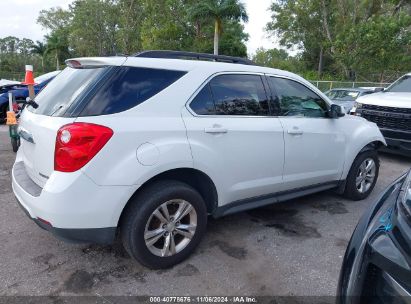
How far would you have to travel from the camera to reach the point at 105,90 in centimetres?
281

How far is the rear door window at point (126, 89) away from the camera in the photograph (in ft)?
9.06

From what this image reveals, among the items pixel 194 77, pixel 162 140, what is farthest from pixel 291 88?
pixel 162 140

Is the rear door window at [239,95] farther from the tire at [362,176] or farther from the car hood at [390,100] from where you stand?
the car hood at [390,100]

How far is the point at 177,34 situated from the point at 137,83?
2958 cm

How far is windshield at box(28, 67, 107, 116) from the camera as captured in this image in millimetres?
2881

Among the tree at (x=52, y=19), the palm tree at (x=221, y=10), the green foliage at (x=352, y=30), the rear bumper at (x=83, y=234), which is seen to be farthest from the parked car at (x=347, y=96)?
the tree at (x=52, y=19)

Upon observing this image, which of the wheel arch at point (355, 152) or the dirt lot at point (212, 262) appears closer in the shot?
the dirt lot at point (212, 262)

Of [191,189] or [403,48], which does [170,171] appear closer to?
[191,189]

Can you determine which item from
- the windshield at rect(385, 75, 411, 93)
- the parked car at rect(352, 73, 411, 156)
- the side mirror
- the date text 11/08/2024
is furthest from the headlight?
the windshield at rect(385, 75, 411, 93)

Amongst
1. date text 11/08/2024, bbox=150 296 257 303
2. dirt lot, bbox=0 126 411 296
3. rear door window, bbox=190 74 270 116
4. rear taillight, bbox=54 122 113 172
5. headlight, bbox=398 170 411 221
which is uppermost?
rear door window, bbox=190 74 270 116

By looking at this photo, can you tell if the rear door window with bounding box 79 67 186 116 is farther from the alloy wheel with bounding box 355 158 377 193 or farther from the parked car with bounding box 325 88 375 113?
the parked car with bounding box 325 88 375 113

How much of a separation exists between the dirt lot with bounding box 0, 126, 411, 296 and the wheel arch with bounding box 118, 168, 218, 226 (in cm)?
48

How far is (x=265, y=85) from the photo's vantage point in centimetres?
379

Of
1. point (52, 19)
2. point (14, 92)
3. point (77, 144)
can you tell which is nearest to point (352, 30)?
point (14, 92)
